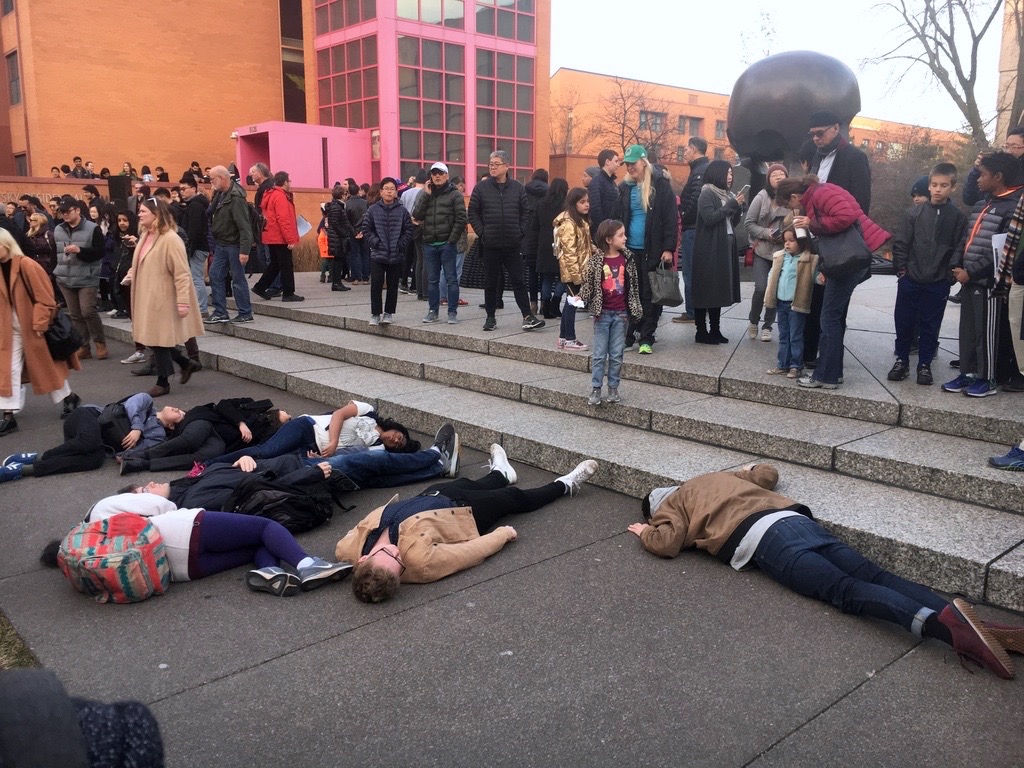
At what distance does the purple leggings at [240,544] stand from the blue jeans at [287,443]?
4.84 ft

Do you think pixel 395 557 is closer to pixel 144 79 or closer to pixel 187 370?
pixel 187 370

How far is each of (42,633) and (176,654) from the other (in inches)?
28.9

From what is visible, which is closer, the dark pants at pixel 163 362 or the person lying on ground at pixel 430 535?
the person lying on ground at pixel 430 535

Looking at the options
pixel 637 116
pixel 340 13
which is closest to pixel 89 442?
pixel 340 13

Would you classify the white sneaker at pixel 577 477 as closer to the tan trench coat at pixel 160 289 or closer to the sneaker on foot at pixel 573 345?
the sneaker on foot at pixel 573 345

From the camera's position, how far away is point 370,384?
7965 mm

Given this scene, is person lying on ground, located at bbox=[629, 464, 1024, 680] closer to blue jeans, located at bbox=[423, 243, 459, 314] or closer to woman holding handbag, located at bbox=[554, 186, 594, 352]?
woman holding handbag, located at bbox=[554, 186, 594, 352]

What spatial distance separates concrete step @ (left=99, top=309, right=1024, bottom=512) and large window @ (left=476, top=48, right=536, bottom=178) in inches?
604

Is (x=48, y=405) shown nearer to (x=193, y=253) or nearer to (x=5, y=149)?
(x=193, y=253)

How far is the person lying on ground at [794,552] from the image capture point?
10.4ft

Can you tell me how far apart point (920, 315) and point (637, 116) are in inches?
1488

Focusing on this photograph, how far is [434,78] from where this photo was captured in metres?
22.3

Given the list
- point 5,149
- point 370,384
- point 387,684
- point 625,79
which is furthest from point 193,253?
point 625,79

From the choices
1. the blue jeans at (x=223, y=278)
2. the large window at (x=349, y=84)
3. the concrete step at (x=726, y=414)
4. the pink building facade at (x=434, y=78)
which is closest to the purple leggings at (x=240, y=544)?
the concrete step at (x=726, y=414)
